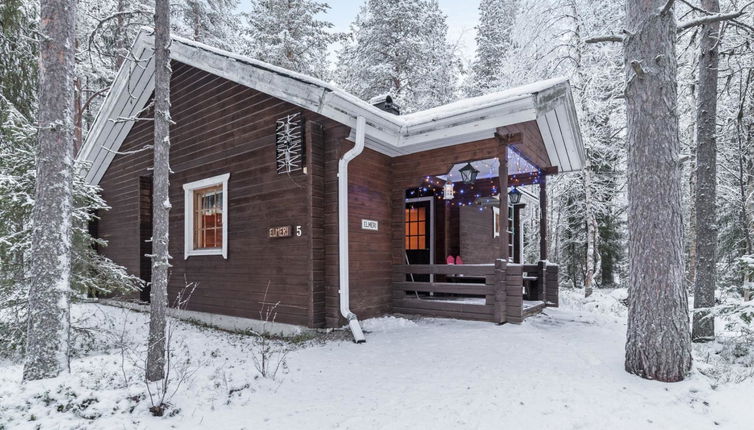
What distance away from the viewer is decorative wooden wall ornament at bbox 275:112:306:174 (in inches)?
230

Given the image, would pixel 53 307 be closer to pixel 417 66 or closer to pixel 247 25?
pixel 417 66

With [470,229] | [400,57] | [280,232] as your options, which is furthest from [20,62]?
[400,57]

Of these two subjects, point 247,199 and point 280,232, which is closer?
point 280,232

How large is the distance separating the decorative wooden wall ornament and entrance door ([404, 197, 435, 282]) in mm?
3574

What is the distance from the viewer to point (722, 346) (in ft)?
17.9

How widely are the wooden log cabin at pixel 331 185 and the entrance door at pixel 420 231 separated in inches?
1.3

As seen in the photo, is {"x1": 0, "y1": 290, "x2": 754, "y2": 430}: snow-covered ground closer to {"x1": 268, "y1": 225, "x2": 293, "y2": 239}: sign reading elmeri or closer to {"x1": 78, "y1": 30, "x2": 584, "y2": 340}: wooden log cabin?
{"x1": 78, "y1": 30, "x2": 584, "y2": 340}: wooden log cabin

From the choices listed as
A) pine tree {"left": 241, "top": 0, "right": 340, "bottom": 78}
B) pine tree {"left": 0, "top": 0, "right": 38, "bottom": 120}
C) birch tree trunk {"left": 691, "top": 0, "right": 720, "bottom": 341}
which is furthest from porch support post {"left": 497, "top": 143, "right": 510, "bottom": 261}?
pine tree {"left": 241, "top": 0, "right": 340, "bottom": 78}

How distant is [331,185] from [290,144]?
2.88 ft

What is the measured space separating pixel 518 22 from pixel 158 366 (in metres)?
12.3

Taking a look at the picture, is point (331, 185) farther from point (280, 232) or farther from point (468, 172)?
point (468, 172)

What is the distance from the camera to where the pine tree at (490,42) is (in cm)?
1909

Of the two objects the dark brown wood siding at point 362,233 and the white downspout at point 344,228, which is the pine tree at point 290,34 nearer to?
the dark brown wood siding at point 362,233

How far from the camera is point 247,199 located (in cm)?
659
